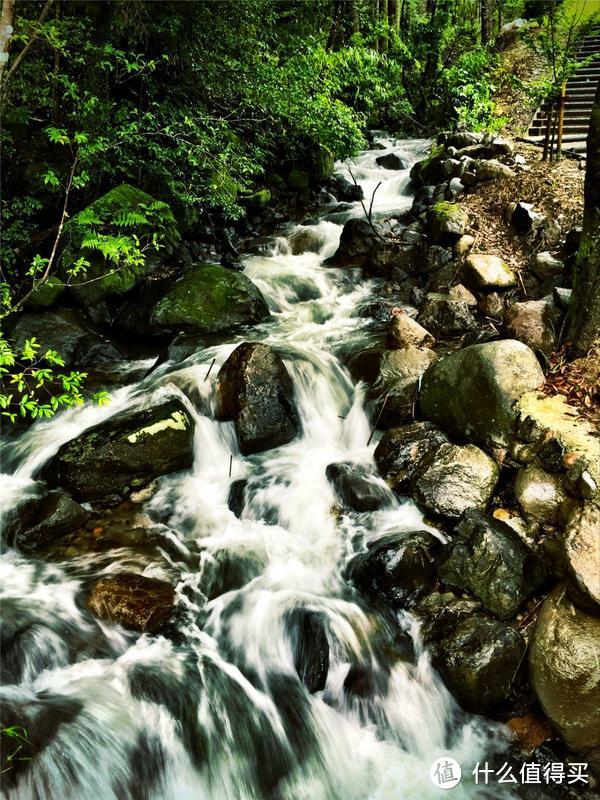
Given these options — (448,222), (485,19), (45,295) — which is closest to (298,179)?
(448,222)

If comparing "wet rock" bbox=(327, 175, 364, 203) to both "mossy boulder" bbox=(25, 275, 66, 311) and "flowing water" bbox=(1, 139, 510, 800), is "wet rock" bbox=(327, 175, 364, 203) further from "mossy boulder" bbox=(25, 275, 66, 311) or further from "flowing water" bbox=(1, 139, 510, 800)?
"flowing water" bbox=(1, 139, 510, 800)

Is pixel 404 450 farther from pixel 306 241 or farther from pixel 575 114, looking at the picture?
pixel 575 114

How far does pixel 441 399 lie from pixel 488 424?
2.22 ft

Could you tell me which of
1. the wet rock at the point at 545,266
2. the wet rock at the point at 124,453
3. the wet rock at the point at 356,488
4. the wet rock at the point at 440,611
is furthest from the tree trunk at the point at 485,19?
the wet rock at the point at 440,611

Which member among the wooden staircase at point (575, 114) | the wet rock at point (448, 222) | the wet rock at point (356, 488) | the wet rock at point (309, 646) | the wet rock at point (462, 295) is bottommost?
the wet rock at point (309, 646)

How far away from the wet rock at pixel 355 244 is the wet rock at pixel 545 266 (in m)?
3.62

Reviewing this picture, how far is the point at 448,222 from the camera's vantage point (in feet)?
28.5

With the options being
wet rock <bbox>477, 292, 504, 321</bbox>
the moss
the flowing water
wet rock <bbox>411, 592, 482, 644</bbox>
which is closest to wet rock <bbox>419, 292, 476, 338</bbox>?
wet rock <bbox>477, 292, 504, 321</bbox>

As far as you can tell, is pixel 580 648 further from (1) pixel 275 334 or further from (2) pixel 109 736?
(1) pixel 275 334

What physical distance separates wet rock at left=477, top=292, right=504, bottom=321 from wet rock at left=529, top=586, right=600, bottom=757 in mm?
4232

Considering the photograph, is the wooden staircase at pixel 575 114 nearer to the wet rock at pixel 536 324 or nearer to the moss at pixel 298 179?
the moss at pixel 298 179

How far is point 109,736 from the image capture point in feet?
11.6

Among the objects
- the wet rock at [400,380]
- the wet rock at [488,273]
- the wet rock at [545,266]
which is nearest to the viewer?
the wet rock at [400,380]

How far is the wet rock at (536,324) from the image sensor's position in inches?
225
